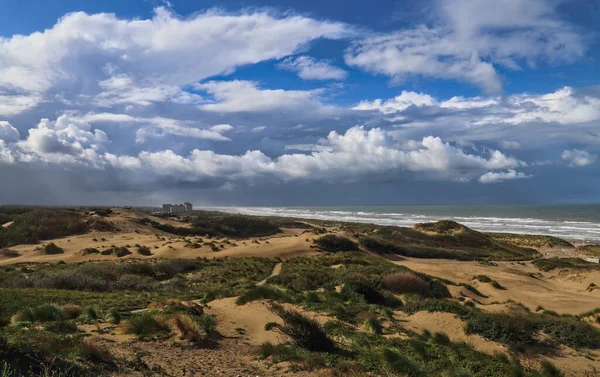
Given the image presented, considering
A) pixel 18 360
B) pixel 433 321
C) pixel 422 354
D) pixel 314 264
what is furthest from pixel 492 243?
pixel 18 360

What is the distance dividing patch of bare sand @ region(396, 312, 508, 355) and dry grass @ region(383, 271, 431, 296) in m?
5.28

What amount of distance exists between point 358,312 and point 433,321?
2.53 metres

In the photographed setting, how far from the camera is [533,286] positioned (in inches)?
1102

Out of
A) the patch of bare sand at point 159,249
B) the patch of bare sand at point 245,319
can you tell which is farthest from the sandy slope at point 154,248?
the patch of bare sand at point 245,319

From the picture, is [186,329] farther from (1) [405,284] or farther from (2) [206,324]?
(1) [405,284]

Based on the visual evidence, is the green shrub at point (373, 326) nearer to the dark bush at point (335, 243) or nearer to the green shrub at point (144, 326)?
the green shrub at point (144, 326)

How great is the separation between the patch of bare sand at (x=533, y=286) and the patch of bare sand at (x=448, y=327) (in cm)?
603

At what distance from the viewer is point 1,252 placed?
3856 cm

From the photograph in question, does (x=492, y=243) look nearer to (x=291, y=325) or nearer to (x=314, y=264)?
(x=314, y=264)

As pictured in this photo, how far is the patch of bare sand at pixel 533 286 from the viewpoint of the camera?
2214 centimetres

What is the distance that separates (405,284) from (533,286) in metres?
13.8

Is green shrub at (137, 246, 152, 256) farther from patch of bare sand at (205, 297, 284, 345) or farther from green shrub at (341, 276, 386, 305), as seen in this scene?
green shrub at (341, 276, 386, 305)

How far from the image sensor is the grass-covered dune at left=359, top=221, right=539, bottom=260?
1805 inches

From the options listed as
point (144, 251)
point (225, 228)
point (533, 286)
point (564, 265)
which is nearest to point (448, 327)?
point (533, 286)
